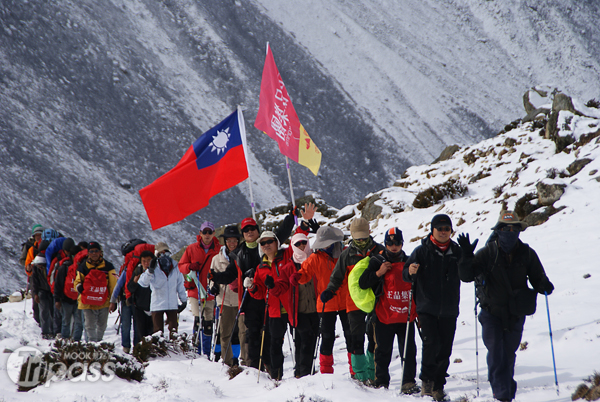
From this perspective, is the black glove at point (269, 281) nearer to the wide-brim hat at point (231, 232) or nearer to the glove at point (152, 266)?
the wide-brim hat at point (231, 232)

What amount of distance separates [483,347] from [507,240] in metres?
2.36

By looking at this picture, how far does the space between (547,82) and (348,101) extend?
78.9 ft

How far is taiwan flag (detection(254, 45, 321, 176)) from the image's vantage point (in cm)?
800

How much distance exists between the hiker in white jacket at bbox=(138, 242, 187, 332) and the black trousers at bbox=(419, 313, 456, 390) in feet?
15.1

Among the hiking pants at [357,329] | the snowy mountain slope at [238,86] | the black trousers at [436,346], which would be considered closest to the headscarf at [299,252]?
the hiking pants at [357,329]

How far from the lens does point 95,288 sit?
8.72m

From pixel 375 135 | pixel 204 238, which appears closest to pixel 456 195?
pixel 204 238

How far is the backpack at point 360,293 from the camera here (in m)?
4.86

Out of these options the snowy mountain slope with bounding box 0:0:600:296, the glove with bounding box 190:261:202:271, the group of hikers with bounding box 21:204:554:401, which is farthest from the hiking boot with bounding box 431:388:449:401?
the snowy mountain slope with bounding box 0:0:600:296

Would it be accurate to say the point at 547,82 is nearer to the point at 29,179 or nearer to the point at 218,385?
the point at 29,179

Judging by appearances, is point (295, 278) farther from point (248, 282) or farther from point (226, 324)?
point (226, 324)

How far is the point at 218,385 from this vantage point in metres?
5.35

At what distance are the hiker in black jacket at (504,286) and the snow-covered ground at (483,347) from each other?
42cm

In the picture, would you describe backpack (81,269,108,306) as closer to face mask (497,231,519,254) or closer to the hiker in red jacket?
the hiker in red jacket
